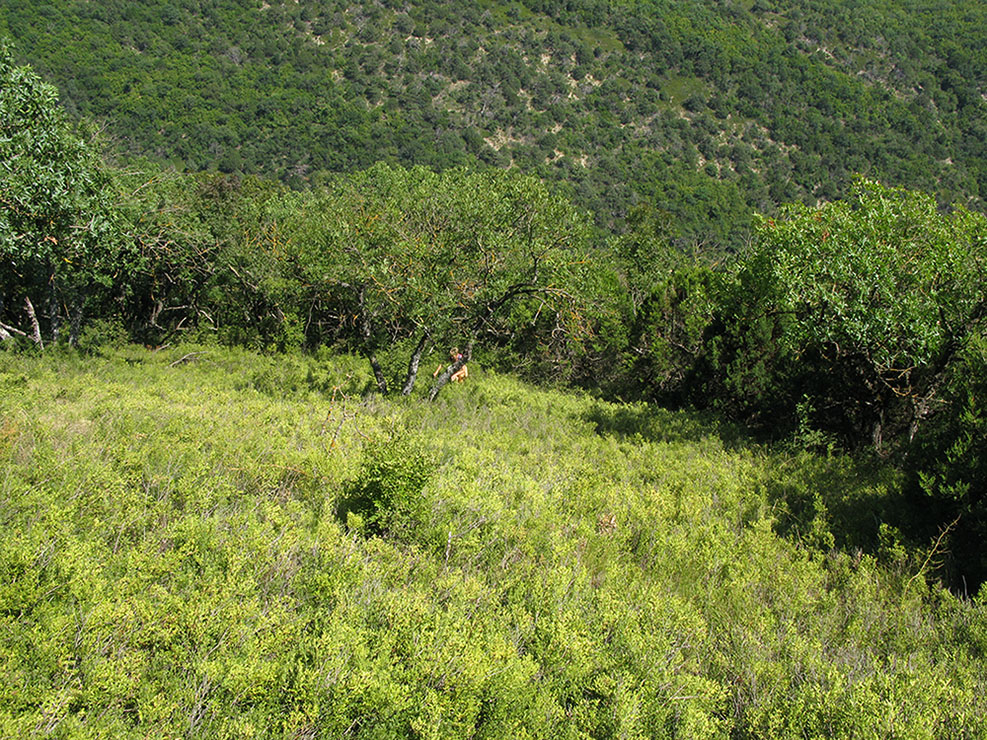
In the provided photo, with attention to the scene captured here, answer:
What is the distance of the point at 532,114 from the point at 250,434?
439 feet

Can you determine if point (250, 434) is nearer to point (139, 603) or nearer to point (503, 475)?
point (503, 475)

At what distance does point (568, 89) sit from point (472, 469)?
150m

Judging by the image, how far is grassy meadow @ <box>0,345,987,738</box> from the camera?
2854 mm

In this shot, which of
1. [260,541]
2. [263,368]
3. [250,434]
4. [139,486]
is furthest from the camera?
[263,368]

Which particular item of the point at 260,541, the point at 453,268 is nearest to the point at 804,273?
the point at 453,268

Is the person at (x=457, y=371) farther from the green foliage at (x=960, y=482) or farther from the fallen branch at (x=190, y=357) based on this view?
the green foliage at (x=960, y=482)

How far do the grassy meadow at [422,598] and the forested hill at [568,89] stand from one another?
70980 mm

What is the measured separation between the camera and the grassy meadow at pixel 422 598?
2.85 metres

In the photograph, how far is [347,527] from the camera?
5.19 metres

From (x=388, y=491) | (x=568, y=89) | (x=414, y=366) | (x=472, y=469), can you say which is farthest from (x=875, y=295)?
(x=568, y=89)

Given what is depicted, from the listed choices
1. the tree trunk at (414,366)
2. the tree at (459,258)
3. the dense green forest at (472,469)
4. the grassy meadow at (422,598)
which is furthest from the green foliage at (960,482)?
the tree trunk at (414,366)

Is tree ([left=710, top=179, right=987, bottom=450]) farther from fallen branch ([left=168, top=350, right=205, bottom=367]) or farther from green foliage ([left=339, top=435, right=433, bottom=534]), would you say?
fallen branch ([left=168, top=350, right=205, bottom=367])

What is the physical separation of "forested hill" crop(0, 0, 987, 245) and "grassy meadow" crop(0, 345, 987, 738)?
233ft

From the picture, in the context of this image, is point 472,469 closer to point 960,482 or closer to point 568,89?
point 960,482
